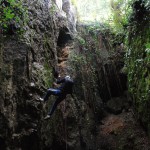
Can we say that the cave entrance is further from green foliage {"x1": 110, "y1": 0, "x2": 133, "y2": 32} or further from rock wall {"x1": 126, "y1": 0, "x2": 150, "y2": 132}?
rock wall {"x1": 126, "y1": 0, "x2": 150, "y2": 132}

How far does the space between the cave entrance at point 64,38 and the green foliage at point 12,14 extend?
4946mm

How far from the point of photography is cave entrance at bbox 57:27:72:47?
1266 cm

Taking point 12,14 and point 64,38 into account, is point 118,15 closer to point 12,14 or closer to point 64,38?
point 64,38

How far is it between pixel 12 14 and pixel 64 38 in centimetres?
666

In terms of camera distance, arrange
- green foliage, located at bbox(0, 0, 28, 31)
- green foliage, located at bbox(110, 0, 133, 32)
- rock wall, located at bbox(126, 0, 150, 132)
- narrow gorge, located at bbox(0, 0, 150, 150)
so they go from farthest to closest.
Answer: green foliage, located at bbox(110, 0, 133, 32) < rock wall, located at bbox(126, 0, 150, 132) < narrow gorge, located at bbox(0, 0, 150, 150) < green foliage, located at bbox(0, 0, 28, 31)

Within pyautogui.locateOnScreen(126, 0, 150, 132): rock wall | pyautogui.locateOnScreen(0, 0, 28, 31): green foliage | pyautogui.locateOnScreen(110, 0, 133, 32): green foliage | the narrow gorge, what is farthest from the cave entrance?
pyautogui.locateOnScreen(0, 0, 28, 31): green foliage

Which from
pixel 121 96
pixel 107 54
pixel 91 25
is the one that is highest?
pixel 91 25

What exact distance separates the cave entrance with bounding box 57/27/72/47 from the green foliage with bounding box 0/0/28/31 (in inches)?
195

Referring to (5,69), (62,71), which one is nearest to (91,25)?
(62,71)

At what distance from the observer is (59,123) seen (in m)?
8.85

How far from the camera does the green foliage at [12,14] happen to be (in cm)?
641

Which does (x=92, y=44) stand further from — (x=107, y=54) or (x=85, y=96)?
(x=85, y=96)

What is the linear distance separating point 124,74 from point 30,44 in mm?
6150

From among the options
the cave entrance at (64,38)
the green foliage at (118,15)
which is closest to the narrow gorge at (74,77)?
the cave entrance at (64,38)
